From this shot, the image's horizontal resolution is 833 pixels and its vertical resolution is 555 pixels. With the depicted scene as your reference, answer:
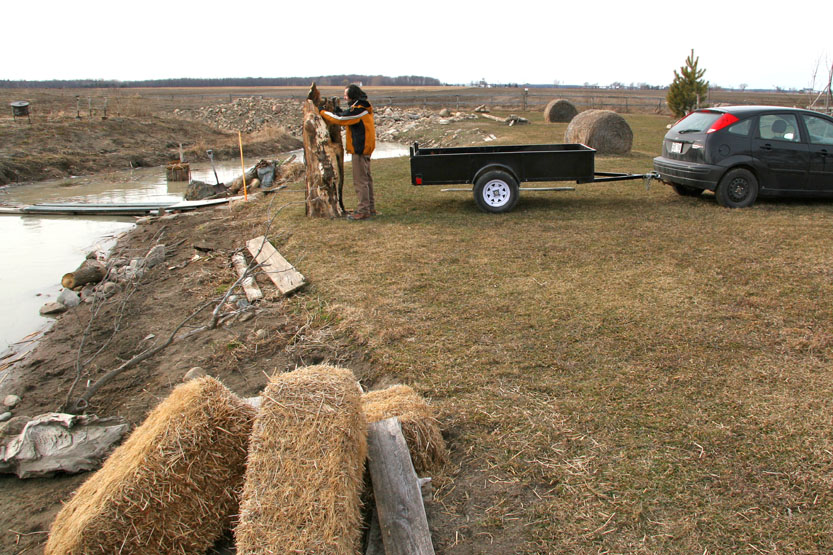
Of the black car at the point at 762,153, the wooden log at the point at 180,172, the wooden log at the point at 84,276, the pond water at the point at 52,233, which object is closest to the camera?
the pond water at the point at 52,233

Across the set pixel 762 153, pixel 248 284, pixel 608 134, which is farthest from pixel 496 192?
pixel 608 134

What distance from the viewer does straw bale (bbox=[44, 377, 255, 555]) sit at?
276cm

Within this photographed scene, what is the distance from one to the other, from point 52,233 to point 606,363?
12.1m

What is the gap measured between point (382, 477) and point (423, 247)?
529 centimetres

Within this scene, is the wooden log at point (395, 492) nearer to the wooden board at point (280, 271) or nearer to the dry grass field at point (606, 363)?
the dry grass field at point (606, 363)

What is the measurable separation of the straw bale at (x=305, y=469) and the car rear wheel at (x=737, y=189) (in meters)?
8.65

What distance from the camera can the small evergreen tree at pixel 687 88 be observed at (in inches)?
1116

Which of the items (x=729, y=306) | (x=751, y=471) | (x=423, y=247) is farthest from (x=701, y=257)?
(x=751, y=471)

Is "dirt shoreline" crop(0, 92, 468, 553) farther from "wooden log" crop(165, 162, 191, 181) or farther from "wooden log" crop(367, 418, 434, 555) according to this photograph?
"wooden log" crop(165, 162, 191, 181)

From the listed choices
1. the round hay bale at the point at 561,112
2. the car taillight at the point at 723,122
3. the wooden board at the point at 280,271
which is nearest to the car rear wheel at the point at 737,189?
the car taillight at the point at 723,122

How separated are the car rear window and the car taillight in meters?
0.07

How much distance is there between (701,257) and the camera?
23.5ft

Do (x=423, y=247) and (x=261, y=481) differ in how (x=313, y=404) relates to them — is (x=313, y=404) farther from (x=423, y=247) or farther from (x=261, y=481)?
(x=423, y=247)

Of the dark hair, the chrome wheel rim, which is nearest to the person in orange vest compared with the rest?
the dark hair
